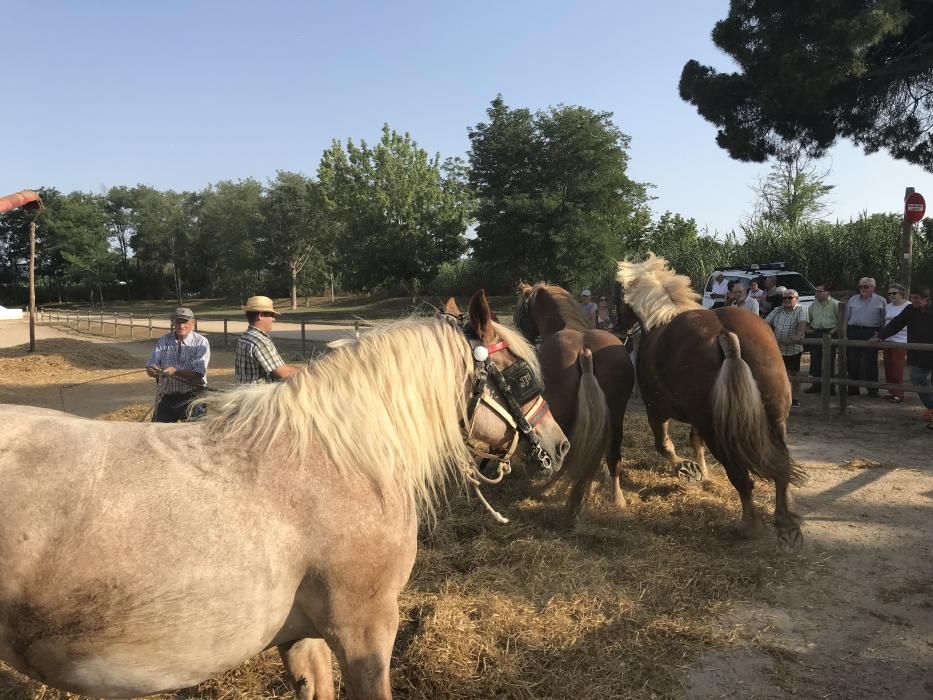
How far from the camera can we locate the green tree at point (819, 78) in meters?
11.2

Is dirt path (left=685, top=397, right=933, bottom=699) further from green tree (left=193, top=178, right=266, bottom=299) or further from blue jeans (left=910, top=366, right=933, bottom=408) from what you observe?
green tree (left=193, top=178, right=266, bottom=299)

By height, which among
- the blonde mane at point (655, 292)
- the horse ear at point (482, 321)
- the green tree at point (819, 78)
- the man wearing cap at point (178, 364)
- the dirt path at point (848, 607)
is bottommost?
the dirt path at point (848, 607)

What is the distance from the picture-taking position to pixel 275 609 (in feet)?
5.71

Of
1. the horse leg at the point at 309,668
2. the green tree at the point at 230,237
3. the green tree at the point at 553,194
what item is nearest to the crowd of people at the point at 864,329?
the horse leg at the point at 309,668

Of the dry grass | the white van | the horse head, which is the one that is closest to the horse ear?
the horse head

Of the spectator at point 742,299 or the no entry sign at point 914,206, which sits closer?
the spectator at point 742,299

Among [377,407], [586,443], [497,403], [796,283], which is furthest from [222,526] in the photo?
[796,283]

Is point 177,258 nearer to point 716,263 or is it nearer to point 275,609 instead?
point 716,263

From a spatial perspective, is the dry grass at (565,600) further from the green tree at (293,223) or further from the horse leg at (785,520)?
the green tree at (293,223)

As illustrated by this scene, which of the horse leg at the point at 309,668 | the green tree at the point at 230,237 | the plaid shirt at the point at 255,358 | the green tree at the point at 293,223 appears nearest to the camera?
the horse leg at the point at 309,668

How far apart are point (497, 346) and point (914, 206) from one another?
38.2 feet

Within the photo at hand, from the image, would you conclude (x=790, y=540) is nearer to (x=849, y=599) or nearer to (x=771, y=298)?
(x=849, y=599)

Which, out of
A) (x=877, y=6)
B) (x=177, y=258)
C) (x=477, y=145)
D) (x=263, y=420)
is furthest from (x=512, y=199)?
(x=177, y=258)

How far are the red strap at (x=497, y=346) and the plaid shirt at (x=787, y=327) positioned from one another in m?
6.97
